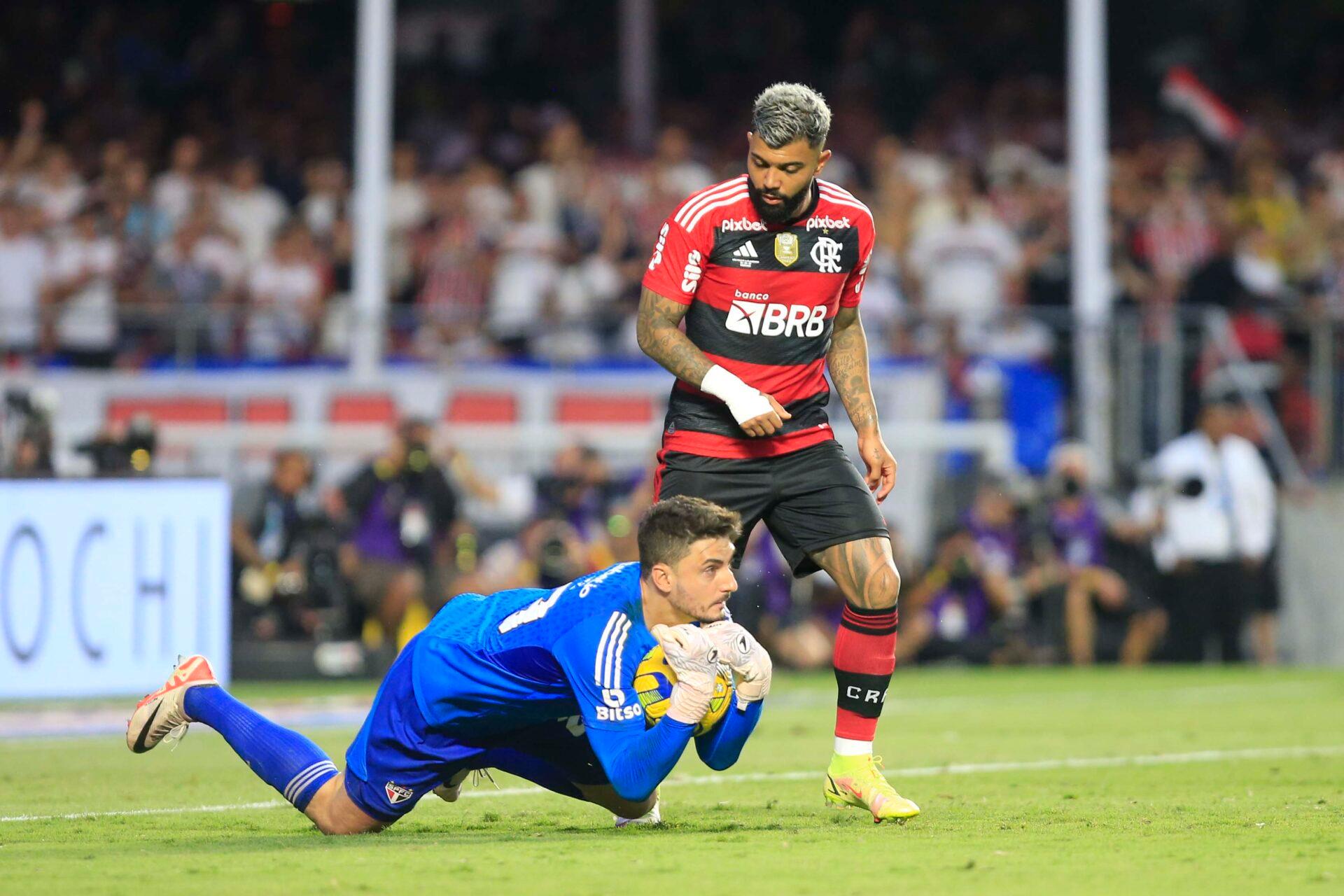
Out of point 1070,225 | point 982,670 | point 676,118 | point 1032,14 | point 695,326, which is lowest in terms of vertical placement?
point 982,670

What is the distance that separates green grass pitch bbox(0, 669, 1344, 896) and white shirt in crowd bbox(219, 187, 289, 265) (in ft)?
25.9

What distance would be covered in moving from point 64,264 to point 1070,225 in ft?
29.8

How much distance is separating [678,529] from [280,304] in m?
12.1

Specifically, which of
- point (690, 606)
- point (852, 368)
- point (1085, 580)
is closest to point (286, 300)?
point (1085, 580)

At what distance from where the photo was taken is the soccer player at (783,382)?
22.1 ft

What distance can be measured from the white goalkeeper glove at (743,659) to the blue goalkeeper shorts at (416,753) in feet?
1.59

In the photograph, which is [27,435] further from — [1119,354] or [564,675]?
[564,675]

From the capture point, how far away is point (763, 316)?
700 cm

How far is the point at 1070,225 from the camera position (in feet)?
→ 62.1

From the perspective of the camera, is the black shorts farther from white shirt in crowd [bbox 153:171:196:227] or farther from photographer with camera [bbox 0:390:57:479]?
white shirt in crowd [bbox 153:171:196:227]

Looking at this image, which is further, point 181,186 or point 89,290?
point 181,186

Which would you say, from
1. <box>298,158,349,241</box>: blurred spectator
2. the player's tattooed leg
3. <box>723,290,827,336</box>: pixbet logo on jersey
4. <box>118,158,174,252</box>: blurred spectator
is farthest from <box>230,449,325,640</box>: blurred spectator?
the player's tattooed leg

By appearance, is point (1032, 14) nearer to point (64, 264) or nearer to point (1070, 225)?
point (1070, 225)

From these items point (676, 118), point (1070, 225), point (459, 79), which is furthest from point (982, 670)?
point (459, 79)
